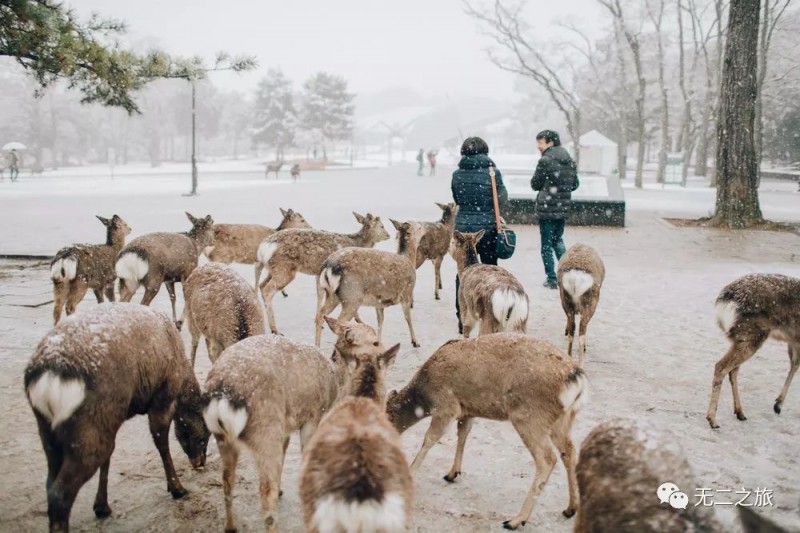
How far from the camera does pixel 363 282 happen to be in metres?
6.36

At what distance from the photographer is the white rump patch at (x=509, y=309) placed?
5273mm

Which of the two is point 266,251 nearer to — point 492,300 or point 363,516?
point 492,300

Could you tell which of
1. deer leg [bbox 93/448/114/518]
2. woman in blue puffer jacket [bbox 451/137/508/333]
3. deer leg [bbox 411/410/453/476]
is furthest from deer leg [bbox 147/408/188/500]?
woman in blue puffer jacket [bbox 451/137/508/333]

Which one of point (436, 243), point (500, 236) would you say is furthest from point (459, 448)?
point (436, 243)

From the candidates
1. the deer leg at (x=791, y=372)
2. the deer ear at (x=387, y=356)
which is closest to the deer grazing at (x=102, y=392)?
the deer ear at (x=387, y=356)

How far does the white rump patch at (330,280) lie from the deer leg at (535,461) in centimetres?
311

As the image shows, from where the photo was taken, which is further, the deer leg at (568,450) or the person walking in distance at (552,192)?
the person walking in distance at (552,192)

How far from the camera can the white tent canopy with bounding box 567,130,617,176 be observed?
32.9 metres

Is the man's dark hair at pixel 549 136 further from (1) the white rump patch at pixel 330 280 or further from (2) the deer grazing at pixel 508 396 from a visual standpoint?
(2) the deer grazing at pixel 508 396

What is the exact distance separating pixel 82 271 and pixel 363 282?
129 inches

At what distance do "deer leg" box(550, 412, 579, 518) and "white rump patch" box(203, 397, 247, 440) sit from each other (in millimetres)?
1760

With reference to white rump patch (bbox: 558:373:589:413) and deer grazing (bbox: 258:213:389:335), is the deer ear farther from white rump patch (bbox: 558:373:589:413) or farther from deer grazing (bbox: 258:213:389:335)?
deer grazing (bbox: 258:213:389:335)


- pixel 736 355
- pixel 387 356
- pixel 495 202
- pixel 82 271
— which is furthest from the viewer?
pixel 495 202

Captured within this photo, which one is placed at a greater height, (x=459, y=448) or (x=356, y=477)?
(x=356, y=477)
